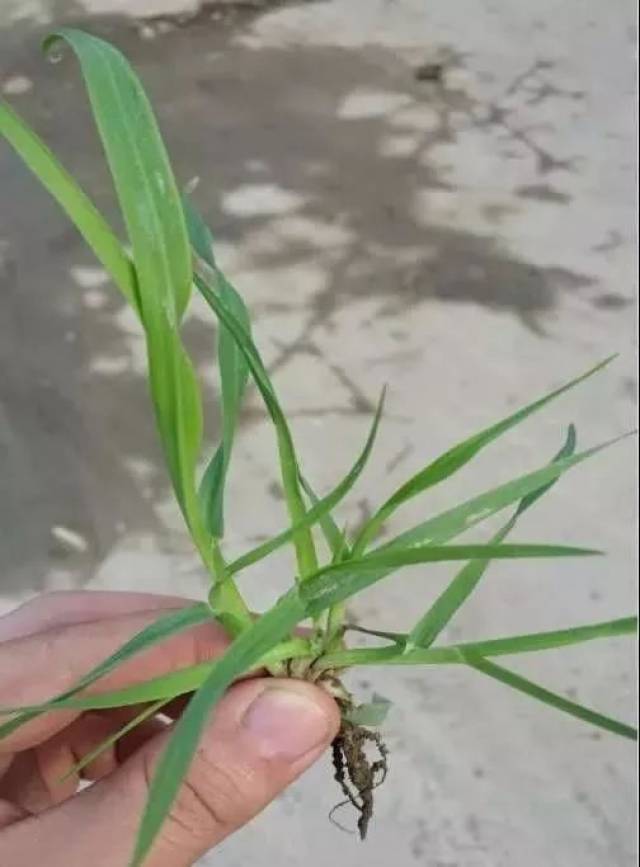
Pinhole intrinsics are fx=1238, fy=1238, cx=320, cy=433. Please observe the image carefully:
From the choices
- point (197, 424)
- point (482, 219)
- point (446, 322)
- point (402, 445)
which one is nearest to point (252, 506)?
point (402, 445)

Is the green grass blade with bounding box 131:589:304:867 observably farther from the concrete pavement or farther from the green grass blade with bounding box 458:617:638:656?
the concrete pavement

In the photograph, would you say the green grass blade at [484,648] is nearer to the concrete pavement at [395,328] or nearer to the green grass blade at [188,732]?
the green grass blade at [188,732]

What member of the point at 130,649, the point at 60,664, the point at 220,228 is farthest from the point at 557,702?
the point at 220,228

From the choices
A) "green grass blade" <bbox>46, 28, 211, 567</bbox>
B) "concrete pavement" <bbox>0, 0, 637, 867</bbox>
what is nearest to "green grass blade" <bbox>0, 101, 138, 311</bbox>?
"green grass blade" <bbox>46, 28, 211, 567</bbox>

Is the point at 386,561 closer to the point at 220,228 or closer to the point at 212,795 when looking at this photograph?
the point at 212,795

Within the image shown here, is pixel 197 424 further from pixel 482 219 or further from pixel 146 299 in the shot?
pixel 482 219

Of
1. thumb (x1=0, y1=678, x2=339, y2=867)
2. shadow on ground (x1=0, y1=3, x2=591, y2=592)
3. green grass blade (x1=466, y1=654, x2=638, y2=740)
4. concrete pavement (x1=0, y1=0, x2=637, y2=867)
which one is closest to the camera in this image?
green grass blade (x1=466, y1=654, x2=638, y2=740)
